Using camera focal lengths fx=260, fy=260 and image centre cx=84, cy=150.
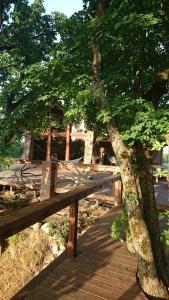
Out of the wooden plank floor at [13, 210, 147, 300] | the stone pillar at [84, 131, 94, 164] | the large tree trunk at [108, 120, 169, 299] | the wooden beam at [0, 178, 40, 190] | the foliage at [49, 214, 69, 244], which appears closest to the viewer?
the wooden plank floor at [13, 210, 147, 300]

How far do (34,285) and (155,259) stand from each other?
5.41 feet

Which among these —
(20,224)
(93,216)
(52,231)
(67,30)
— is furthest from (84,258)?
(67,30)

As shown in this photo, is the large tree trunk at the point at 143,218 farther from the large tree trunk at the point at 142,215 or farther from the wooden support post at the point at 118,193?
the wooden support post at the point at 118,193

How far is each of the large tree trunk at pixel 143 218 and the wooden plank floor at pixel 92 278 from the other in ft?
0.82

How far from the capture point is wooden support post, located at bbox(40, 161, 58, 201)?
8.29 metres

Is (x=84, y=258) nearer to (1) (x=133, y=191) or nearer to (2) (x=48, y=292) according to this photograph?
(2) (x=48, y=292)

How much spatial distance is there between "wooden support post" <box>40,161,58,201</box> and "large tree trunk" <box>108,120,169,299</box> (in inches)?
184

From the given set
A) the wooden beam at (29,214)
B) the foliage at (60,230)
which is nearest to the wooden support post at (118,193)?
the foliage at (60,230)

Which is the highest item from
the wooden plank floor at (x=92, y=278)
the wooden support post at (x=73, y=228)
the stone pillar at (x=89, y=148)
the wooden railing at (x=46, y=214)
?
the stone pillar at (x=89, y=148)

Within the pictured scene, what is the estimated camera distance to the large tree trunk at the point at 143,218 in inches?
134

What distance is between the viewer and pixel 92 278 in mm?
3691

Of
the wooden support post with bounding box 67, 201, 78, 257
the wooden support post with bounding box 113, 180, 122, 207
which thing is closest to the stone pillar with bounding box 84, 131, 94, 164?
the wooden support post with bounding box 113, 180, 122, 207

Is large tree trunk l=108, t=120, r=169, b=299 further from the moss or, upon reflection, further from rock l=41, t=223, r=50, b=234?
rock l=41, t=223, r=50, b=234

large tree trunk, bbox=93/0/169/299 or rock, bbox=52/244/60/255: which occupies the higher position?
large tree trunk, bbox=93/0/169/299
